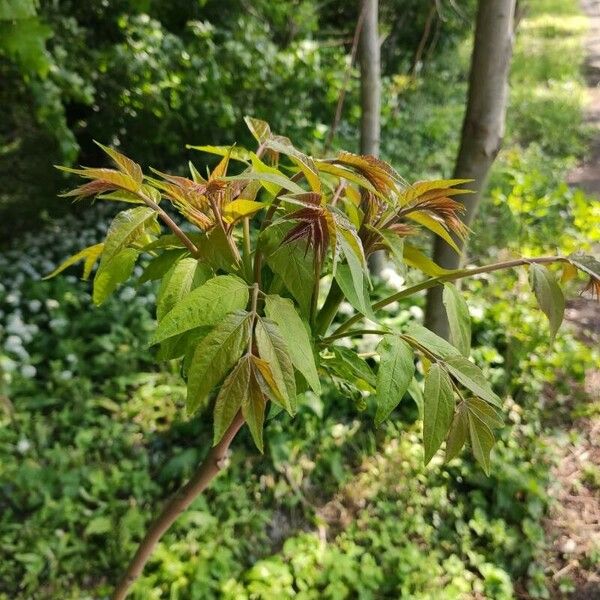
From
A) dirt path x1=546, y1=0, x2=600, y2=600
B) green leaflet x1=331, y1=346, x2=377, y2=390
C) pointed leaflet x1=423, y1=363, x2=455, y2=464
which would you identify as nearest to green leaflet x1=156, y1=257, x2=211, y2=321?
green leaflet x1=331, y1=346, x2=377, y2=390

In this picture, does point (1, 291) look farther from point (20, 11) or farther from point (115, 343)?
point (20, 11)

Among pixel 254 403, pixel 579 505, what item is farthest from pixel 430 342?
pixel 579 505

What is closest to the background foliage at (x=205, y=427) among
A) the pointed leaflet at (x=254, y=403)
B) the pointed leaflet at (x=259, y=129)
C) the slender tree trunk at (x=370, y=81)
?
the slender tree trunk at (x=370, y=81)

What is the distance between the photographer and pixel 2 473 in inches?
92.0

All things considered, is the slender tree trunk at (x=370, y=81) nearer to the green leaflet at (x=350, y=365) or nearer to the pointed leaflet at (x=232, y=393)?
the green leaflet at (x=350, y=365)

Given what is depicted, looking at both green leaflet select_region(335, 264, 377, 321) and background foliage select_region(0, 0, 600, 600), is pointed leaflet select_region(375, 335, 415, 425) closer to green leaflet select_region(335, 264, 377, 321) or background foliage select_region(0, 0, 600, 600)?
green leaflet select_region(335, 264, 377, 321)

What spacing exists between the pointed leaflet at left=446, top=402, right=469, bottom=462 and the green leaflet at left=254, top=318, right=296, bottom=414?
25 centimetres

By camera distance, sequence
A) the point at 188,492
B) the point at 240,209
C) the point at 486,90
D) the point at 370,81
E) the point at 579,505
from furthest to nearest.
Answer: the point at 370,81 → the point at 579,505 → the point at 486,90 → the point at 188,492 → the point at 240,209

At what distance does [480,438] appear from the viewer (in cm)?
78

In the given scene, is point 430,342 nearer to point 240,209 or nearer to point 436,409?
point 436,409

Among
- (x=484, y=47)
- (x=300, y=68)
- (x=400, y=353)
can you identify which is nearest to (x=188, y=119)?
(x=300, y=68)

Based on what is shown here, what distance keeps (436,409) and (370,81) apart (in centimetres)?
288

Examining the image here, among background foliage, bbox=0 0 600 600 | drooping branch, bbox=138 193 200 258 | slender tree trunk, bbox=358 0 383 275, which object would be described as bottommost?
background foliage, bbox=0 0 600 600

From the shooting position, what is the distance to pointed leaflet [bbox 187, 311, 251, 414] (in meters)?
0.66
